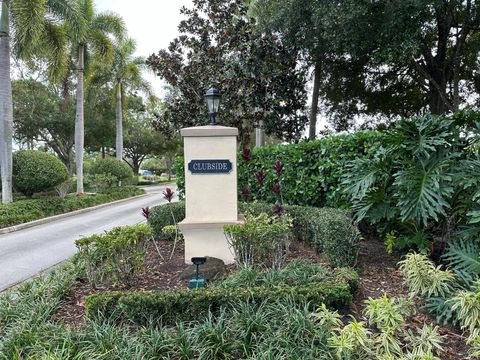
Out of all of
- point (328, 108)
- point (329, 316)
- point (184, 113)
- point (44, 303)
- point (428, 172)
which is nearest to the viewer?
point (329, 316)

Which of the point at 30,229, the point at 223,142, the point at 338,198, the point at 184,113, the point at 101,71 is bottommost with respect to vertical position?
the point at 30,229

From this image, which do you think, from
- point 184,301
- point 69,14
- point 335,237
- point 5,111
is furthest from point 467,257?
point 69,14

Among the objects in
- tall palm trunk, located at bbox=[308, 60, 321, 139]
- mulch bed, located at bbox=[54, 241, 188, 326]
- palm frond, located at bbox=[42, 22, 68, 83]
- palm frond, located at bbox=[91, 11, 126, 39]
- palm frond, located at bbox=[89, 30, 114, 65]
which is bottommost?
mulch bed, located at bbox=[54, 241, 188, 326]

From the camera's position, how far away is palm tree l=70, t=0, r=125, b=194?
1576cm

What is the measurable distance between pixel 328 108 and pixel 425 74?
4220mm

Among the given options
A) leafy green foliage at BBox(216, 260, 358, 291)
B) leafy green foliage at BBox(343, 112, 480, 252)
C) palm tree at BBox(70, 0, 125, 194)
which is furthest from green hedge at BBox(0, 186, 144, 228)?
leafy green foliage at BBox(343, 112, 480, 252)

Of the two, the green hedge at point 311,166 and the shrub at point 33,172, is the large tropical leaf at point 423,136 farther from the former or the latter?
the shrub at point 33,172

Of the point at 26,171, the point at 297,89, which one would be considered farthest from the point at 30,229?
the point at 297,89

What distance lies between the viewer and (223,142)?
5227 mm

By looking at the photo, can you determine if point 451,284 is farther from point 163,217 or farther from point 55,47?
point 55,47

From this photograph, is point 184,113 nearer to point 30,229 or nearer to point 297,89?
point 297,89

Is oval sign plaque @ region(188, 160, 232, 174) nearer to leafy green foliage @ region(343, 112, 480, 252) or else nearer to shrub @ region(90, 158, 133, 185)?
leafy green foliage @ region(343, 112, 480, 252)

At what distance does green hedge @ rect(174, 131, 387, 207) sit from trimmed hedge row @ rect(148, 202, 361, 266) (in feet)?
2.93

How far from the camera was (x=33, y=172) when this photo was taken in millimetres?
12094
